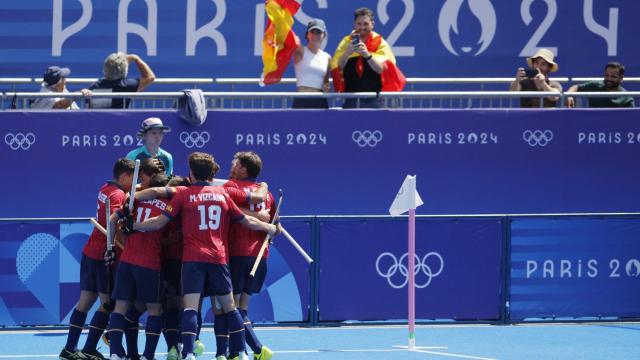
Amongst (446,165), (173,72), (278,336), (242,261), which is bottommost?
(278,336)

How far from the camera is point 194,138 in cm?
1538

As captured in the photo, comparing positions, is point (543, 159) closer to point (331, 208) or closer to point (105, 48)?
point (331, 208)

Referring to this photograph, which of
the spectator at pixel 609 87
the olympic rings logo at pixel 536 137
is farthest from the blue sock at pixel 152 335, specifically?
the spectator at pixel 609 87

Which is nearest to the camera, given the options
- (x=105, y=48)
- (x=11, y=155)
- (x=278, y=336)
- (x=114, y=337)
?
(x=114, y=337)

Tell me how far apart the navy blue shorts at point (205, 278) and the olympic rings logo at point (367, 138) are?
477 cm

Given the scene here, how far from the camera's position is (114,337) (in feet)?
36.8

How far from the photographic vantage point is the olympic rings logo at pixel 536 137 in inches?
629

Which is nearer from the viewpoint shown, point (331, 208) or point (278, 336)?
point (278, 336)

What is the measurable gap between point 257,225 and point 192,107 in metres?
3.96

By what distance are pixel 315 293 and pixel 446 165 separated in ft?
8.15

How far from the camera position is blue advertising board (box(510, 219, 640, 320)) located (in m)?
15.1

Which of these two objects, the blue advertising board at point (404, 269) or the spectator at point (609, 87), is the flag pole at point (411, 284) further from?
the spectator at point (609, 87)

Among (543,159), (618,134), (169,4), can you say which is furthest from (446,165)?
(169,4)

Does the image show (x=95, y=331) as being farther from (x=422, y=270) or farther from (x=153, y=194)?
(x=422, y=270)
